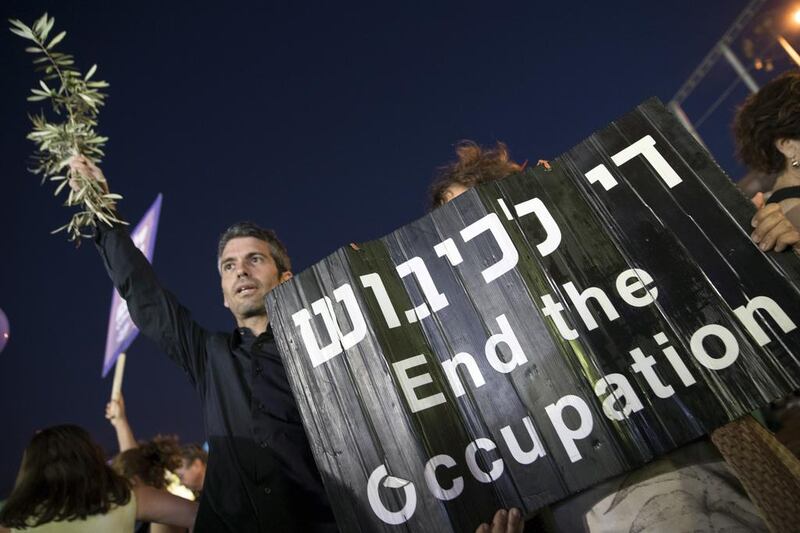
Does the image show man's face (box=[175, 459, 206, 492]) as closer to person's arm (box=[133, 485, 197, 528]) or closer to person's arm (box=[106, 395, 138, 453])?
person's arm (box=[106, 395, 138, 453])

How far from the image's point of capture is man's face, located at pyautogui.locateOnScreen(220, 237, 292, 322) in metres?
2.56

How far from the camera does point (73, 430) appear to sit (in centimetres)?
306

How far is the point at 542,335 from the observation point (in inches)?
65.6

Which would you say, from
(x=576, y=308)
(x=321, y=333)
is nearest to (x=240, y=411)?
(x=321, y=333)

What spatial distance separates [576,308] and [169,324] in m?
2.15

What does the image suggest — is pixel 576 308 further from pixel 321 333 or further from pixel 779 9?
Result: pixel 779 9

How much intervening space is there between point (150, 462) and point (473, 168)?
4.31 m

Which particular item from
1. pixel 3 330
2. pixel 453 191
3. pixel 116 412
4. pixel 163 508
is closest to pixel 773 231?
pixel 453 191

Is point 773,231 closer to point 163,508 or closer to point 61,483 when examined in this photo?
point 163,508

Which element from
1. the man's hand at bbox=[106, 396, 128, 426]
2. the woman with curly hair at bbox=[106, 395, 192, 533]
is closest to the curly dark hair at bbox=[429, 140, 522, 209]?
the woman with curly hair at bbox=[106, 395, 192, 533]

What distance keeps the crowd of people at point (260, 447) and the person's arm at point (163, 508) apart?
0.04 ft

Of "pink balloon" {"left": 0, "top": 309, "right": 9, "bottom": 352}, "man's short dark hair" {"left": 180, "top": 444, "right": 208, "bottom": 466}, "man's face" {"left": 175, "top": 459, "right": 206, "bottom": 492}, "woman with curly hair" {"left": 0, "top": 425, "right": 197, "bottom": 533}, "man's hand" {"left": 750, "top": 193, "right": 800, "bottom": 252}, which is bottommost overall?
"man's hand" {"left": 750, "top": 193, "right": 800, "bottom": 252}

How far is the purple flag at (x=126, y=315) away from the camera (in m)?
3.98

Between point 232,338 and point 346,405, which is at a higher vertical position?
point 232,338
